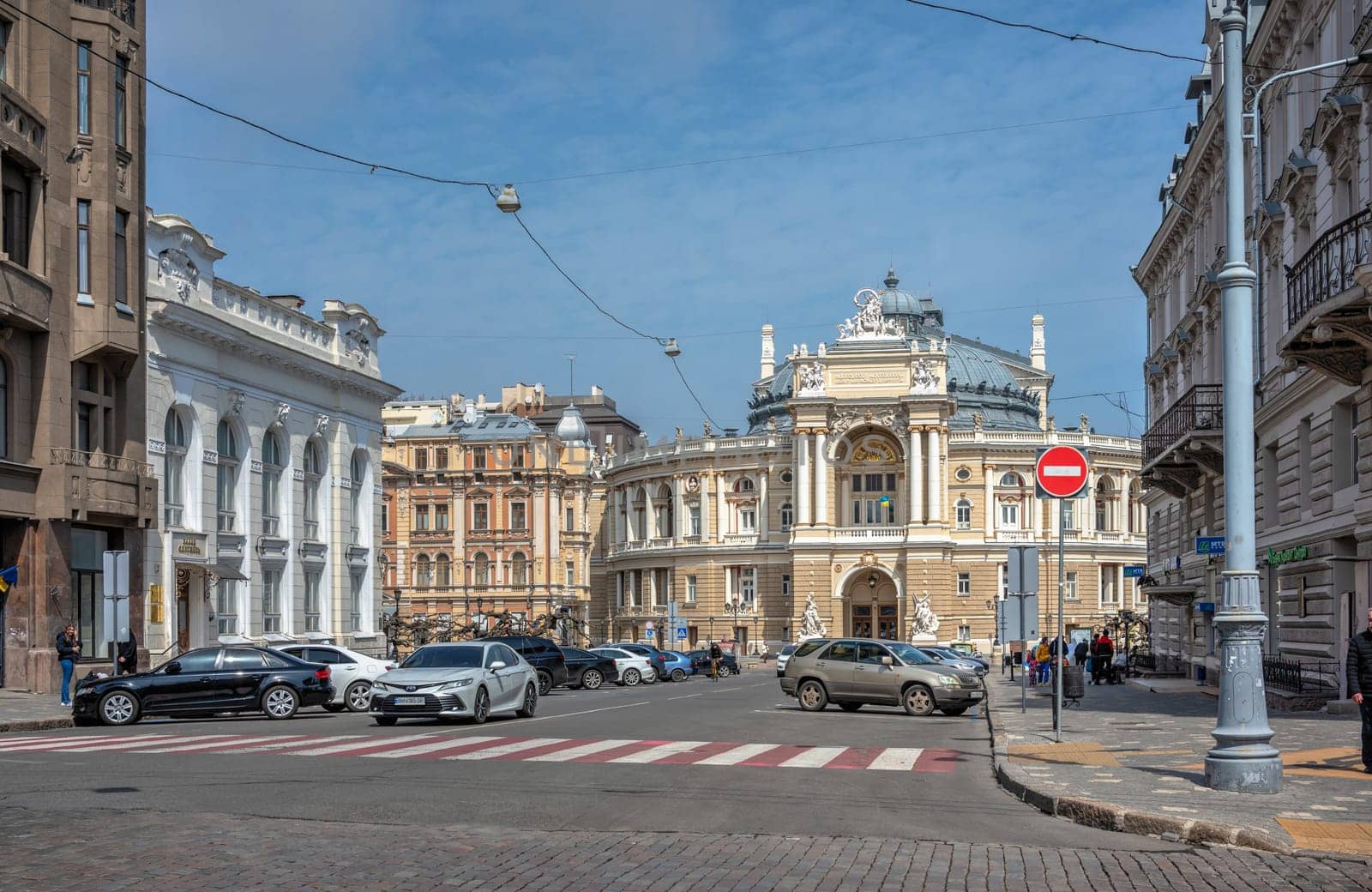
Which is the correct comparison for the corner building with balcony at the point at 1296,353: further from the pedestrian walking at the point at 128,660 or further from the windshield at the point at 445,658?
the pedestrian walking at the point at 128,660

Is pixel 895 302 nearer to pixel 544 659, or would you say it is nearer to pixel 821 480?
pixel 821 480

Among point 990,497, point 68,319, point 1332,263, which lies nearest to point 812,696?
point 1332,263

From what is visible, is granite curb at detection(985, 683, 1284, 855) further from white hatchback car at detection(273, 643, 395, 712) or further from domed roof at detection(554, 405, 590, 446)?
domed roof at detection(554, 405, 590, 446)

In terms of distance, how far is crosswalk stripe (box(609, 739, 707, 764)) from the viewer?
18.0m

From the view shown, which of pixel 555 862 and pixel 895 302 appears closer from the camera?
pixel 555 862

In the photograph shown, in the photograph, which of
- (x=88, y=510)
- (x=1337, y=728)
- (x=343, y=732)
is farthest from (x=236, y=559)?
(x=1337, y=728)

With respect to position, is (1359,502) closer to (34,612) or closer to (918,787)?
(918,787)

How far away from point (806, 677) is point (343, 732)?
35.7 ft

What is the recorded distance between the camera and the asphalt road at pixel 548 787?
12.6 meters

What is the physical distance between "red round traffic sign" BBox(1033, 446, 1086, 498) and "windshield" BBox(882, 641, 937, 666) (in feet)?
30.1

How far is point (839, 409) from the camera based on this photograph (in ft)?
325

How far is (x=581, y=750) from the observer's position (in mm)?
19297

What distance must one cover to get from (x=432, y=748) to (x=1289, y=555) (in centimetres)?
1771

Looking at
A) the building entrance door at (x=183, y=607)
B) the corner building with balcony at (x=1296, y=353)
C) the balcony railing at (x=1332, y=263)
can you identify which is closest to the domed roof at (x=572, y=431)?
the building entrance door at (x=183, y=607)
